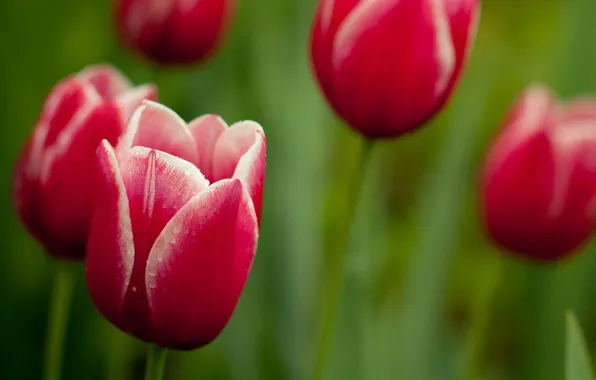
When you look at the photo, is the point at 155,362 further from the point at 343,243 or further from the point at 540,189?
the point at 540,189

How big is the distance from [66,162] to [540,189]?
39 cm

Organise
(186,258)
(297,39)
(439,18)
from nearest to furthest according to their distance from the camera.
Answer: (186,258) < (439,18) < (297,39)

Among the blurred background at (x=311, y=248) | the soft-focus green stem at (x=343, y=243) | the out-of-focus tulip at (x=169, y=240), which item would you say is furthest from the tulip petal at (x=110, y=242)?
the blurred background at (x=311, y=248)

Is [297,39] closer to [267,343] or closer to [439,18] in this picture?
[267,343]

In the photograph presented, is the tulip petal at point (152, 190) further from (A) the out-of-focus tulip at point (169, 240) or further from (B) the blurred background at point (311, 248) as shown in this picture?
(B) the blurred background at point (311, 248)

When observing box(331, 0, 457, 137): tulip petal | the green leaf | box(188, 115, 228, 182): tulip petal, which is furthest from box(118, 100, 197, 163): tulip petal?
the green leaf

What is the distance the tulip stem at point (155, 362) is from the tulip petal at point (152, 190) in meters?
0.04

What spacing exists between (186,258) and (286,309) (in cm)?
47

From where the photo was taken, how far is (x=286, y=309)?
2.81 feet

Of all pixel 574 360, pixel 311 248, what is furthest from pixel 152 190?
pixel 311 248

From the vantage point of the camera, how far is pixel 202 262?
0.40 meters

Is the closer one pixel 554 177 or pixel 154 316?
pixel 154 316

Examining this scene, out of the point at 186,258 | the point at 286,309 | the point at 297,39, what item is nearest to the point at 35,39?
the point at 297,39

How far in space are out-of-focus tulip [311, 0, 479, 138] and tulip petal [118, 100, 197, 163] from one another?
0.37ft
